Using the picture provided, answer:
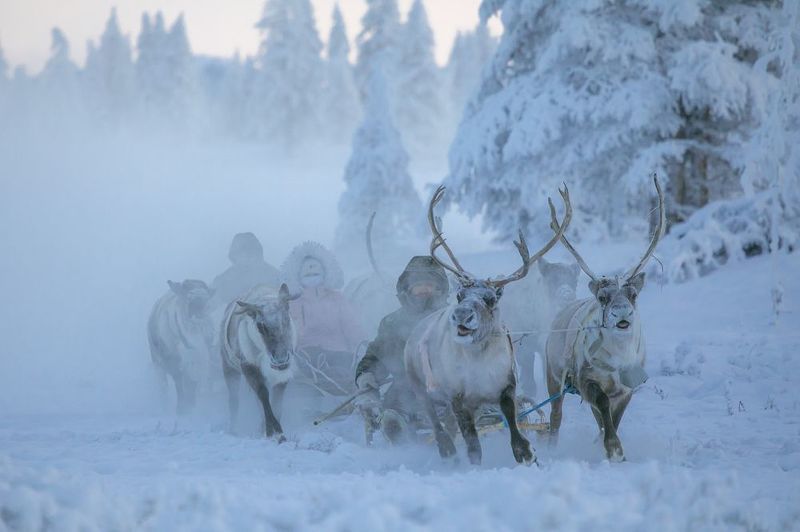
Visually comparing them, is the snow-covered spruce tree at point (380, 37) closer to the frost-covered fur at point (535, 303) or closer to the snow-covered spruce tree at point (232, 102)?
the snow-covered spruce tree at point (232, 102)

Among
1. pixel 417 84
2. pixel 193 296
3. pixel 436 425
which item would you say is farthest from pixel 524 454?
pixel 417 84

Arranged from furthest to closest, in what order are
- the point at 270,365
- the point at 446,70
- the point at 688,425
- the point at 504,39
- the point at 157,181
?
1. the point at 446,70
2. the point at 157,181
3. the point at 504,39
4. the point at 270,365
5. the point at 688,425

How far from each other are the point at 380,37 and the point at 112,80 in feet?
67.0

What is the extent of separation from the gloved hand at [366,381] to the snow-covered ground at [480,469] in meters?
0.58

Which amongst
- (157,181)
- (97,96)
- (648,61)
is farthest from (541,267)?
(97,96)

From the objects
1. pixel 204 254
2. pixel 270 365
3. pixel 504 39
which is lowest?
pixel 270 365

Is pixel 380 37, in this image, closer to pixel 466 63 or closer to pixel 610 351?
pixel 466 63

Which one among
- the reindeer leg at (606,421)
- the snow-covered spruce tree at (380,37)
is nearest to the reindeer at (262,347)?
the reindeer leg at (606,421)

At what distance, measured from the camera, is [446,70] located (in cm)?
5975

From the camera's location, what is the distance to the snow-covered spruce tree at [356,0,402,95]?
43.0 meters

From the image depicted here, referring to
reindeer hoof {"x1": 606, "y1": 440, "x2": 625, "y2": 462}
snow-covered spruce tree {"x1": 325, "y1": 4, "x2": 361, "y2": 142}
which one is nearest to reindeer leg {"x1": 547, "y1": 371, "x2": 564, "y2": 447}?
reindeer hoof {"x1": 606, "y1": 440, "x2": 625, "y2": 462}

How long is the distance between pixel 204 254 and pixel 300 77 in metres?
21.8

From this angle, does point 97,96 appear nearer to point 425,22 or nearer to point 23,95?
point 23,95

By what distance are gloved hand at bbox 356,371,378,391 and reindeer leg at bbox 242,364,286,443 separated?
3.40ft
